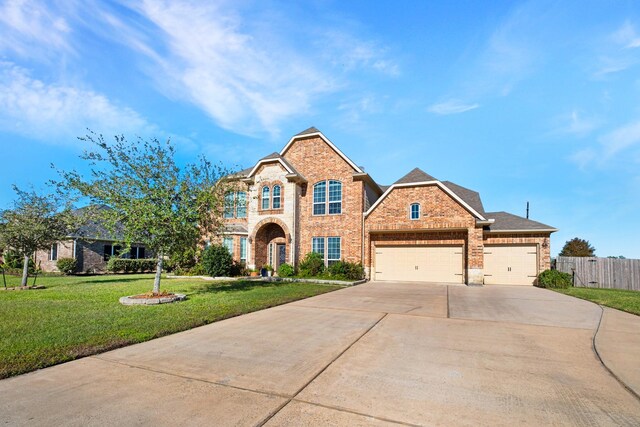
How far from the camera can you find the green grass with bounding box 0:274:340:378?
5.00 m

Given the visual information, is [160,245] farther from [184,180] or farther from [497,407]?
[497,407]

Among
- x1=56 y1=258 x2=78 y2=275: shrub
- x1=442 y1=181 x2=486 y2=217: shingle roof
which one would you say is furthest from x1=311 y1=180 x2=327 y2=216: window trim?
x1=56 y1=258 x2=78 y2=275: shrub

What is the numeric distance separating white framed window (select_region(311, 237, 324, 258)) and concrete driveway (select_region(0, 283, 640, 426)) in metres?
Result: 11.9

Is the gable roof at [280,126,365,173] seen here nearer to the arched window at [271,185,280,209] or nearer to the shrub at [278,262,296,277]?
the arched window at [271,185,280,209]

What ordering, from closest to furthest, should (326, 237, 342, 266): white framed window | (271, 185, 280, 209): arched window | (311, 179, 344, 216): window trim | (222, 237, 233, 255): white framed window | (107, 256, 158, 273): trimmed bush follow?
(326, 237, 342, 266): white framed window → (311, 179, 344, 216): window trim → (271, 185, 280, 209): arched window → (222, 237, 233, 255): white framed window → (107, 256, 158, 273): trimmed bush

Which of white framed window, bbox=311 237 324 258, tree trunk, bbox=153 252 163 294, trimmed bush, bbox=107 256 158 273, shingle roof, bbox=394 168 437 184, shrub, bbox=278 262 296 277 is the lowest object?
trimmed bush, bbox=107 256 158 273

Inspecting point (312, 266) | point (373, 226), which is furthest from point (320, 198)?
point (312, 266)

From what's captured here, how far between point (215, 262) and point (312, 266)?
220 inches

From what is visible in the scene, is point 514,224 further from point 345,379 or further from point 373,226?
point 345,379

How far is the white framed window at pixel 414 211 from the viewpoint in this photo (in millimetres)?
17531

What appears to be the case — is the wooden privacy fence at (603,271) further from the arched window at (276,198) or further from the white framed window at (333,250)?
the arched window at (276,198)

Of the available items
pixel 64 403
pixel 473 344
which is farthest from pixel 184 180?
pixel 473 344

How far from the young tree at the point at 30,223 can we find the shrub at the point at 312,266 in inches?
445

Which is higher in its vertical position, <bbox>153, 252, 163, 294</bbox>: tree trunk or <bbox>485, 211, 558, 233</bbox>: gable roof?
<bbox>485, 211, 558, 233</bbox>: gable roof
